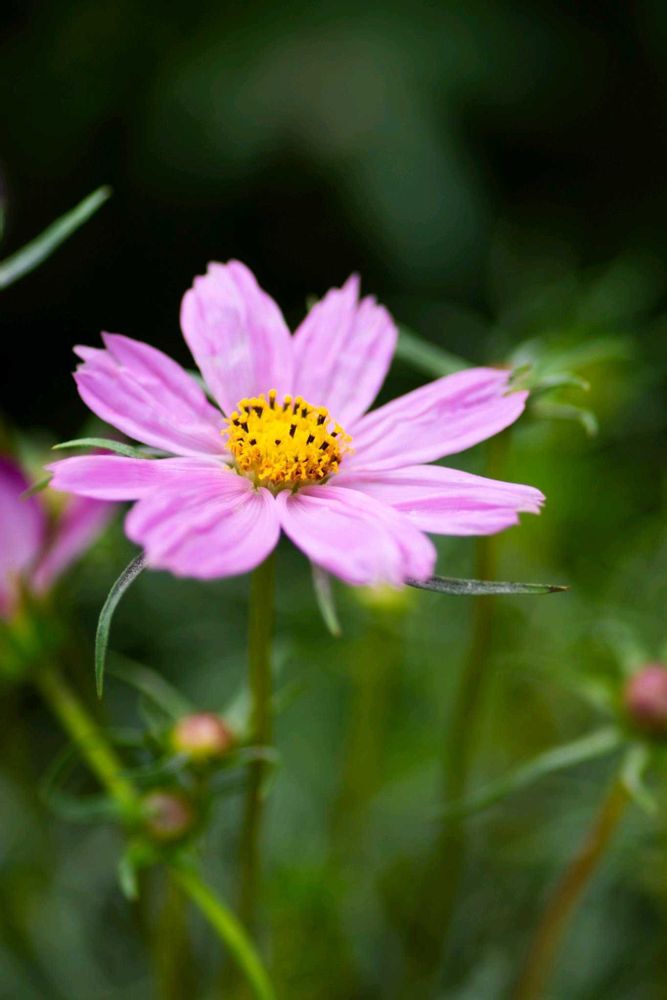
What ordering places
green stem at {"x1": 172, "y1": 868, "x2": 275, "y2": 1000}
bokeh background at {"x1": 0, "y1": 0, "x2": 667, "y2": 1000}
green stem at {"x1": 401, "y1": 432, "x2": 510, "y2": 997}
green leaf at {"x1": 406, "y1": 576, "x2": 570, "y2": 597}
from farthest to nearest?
1. bokeh background at {"x1": 0, "y1": 0, "x2": 667, "y2": 1000}
2. green stem at {"x1": 401, "y1": 432, "x2": 510, "y2": 997}
3. green stem at {"x1": 172, "y1": 868, "x2": 275, "y2": 1000}
4. green leaf at {"x1": 406, "y1": 576, "x2": 570, "y2": 597}

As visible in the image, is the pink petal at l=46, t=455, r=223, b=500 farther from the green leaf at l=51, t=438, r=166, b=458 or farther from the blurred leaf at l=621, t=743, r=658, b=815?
the blurred leaf at l=621, t=743, r=658, b=815

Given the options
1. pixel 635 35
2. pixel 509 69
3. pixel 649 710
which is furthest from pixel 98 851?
pixel 635 35

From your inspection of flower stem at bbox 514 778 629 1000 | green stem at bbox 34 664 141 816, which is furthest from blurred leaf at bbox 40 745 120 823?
flower stem at bbox 514 778 629 1000

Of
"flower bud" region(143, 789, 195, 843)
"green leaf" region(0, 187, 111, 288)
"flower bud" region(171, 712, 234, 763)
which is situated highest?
"green leaf" region(0, 187, 111, 288)

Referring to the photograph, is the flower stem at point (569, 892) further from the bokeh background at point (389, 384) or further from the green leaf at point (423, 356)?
the green leaf at point (423, 356)

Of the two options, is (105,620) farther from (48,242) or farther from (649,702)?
(649,702)

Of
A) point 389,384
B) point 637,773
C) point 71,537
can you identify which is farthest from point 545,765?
point 389,384

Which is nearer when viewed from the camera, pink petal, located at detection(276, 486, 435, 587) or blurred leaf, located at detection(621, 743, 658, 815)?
pink petal, located at detection(276, 486, 435, 587)
